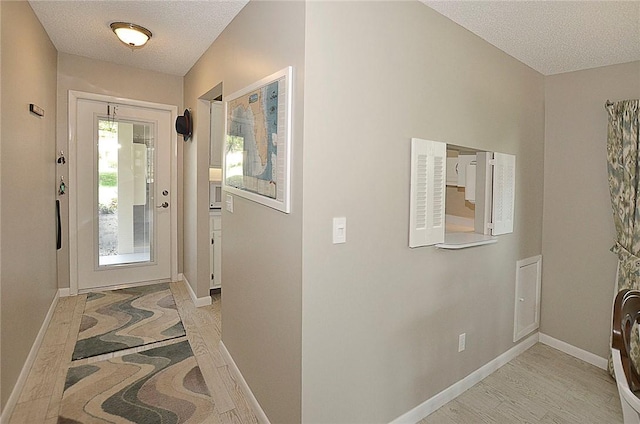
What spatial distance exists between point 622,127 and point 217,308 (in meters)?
3.82

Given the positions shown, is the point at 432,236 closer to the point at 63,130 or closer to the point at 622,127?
the point at 622,127

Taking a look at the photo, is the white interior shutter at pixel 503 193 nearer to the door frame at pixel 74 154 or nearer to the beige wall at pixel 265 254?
the beige wall at pixel 265 254

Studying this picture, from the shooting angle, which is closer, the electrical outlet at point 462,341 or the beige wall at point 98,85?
the electrical outlet at point 462,341

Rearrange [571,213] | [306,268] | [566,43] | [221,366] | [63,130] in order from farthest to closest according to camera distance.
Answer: [63,130] → [571,213] → [221,366] → [566,43] → [306,268]

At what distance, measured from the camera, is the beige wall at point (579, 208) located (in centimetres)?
279

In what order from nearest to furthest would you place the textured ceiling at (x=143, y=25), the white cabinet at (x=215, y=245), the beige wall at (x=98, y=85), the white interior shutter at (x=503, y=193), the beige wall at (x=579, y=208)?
1. the textured ceiling at (x=143, y=25)
2. the white interior shutter at (x=503, y=193)
3. the beige wall at (x=579, y=208)
4. the beige wall at (x=98, y=85)
5. the white cabinet at (x=215, y=245)

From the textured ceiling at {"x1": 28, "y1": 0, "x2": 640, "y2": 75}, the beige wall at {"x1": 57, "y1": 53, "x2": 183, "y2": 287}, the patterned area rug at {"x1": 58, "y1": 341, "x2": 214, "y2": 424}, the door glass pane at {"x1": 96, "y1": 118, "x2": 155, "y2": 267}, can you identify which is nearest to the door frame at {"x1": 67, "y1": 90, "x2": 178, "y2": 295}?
the beige wall at {"x1": 57, "y1": 53, "x2": 183, "y2": 287}

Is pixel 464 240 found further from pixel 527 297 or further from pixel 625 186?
pixel 625 186

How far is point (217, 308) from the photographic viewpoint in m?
3.63

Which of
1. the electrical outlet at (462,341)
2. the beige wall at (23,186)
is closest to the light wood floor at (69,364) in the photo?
the beige wall at (23,186)

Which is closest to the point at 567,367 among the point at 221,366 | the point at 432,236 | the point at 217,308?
the point at 432,236

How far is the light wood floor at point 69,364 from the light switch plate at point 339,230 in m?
1.21

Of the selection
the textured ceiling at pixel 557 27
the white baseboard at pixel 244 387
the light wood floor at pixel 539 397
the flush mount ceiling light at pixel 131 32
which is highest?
the flush mount ceiling light at pixel 131 32

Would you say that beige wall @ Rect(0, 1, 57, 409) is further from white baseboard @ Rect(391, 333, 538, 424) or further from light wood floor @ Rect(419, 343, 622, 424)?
light wood floor @ Rect(419, 343, 622, 424)
